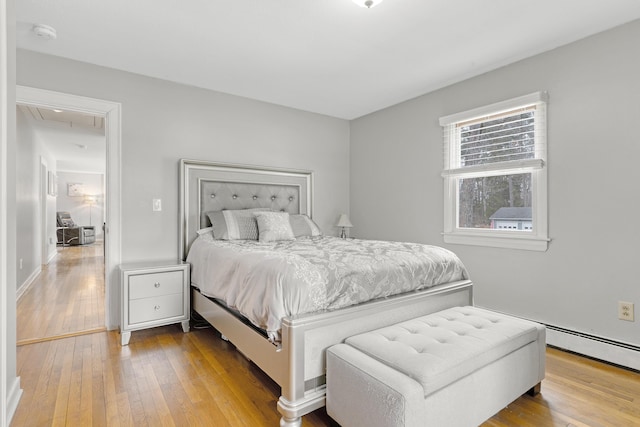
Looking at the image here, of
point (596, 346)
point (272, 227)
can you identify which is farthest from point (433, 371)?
point (272, 227)

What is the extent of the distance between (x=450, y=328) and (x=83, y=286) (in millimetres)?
4709

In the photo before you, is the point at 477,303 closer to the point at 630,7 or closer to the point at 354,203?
the point at 354,203

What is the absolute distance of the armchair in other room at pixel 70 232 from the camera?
8984mm

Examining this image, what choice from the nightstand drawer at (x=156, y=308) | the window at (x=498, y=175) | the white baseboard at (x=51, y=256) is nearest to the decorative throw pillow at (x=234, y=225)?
the nightstand drawer at (x=156, y=308)

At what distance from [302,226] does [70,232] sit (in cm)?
862

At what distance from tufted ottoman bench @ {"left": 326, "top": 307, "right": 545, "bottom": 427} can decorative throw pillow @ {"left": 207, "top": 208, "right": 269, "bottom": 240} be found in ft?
5.47

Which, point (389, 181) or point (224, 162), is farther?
point (389, 181)

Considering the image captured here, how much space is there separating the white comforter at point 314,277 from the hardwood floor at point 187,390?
46 centimetres

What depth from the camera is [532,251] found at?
277 cm

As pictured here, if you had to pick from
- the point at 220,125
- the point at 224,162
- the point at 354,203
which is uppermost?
the point at 220,125

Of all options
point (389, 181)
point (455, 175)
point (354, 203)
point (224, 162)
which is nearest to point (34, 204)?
point (224, 162)

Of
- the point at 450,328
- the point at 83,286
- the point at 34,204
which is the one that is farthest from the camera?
the point at 34,204

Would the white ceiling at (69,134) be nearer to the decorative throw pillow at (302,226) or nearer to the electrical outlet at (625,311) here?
the decorative throw pillow at (302,226)

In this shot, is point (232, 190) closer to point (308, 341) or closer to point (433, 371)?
point (308, 341)
